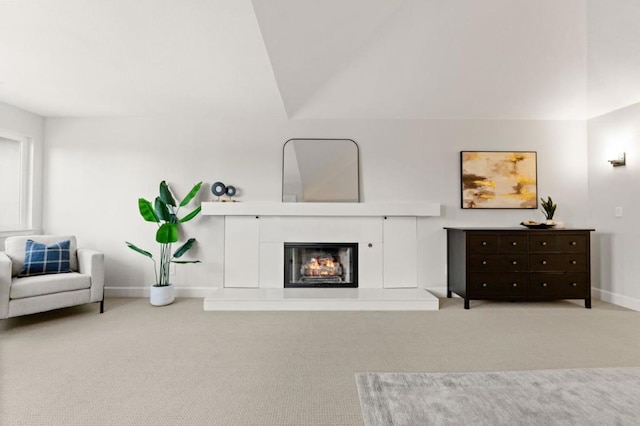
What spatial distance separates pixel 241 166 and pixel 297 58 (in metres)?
1.81

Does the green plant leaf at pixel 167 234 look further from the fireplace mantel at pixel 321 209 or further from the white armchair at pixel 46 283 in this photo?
the white armchair at pixel 46 283

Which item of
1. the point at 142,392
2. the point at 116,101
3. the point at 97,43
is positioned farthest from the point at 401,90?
the point at 142,392

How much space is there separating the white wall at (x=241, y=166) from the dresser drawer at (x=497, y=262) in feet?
2.02

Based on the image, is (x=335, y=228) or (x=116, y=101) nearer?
(x=116, y=101)

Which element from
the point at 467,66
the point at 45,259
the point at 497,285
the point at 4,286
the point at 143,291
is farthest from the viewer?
the point at 143,291

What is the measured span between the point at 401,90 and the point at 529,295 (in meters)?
2.80

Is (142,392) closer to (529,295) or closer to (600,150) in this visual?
(529,295)

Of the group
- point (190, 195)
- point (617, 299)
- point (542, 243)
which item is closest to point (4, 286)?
point (190, 195)

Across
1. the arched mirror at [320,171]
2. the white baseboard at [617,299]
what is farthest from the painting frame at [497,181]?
the arched mirror at [320,171]

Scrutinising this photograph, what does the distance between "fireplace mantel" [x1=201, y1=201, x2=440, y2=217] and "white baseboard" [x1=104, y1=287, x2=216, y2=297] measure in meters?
1.02

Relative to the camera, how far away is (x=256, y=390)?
2090 mm

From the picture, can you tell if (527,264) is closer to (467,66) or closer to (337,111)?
(467,66)

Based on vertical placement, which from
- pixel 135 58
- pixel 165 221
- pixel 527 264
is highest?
pixel 135 58

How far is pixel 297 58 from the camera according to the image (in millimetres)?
3234
